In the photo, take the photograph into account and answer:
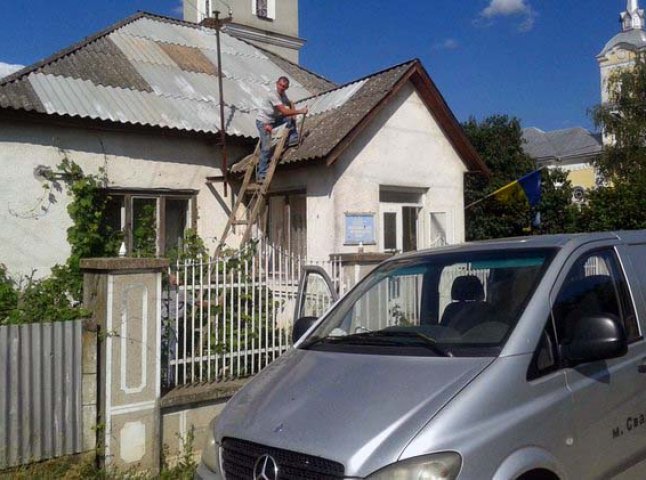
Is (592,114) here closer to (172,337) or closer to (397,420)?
(172,337)

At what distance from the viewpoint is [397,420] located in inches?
109

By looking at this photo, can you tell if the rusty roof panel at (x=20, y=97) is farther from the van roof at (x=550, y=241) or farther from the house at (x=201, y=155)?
the van roof at (x=550, y=241)

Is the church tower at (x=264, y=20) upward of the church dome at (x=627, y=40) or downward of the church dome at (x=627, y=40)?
downward

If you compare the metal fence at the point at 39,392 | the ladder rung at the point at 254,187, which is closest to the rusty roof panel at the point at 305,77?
the ladder rung at the point at 254,187

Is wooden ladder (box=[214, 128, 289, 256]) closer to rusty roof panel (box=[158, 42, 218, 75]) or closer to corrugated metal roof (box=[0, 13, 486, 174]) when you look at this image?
corrugated metal roof (box=[0, 13, 486, 174])

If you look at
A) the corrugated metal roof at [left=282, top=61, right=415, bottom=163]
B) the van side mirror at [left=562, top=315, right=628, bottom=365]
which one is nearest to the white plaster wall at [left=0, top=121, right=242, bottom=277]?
the corrugated metal roof at [left=282, top=61, right=415, bottom=163]

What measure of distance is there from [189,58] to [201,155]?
332 centimetres

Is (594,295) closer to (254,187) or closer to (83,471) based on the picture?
(83,471)

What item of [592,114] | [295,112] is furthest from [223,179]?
[592,114]

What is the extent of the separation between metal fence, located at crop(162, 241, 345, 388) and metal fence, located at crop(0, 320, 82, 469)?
34.5 inches

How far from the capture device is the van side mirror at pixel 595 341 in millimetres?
3127

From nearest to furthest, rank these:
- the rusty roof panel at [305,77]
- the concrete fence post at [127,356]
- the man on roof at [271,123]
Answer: the concrete fence post at [127,356]
the man on roof at [271,123]
the rusty roof panel at [305,77]

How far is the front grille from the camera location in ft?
8.89

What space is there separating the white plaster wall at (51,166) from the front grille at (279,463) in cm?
698
